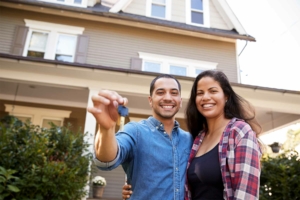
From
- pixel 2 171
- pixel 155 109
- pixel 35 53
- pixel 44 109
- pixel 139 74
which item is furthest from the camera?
pixel 35 53

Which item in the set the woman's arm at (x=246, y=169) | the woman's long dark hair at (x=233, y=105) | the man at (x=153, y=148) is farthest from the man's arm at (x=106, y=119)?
the woman's long dark hair at (x=233, y=105)

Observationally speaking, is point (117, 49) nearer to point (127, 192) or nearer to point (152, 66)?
point (152, 66)

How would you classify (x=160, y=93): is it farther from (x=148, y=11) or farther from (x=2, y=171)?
(x=148, y=11)

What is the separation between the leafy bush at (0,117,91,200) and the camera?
421 cm

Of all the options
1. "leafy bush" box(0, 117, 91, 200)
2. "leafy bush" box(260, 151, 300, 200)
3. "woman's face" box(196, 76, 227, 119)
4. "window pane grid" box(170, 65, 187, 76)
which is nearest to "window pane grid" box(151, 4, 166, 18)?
"window pane grid" box(170, 65, 187, 76)

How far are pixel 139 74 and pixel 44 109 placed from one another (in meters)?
3.97

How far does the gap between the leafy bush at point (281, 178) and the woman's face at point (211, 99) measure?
12.2 ft

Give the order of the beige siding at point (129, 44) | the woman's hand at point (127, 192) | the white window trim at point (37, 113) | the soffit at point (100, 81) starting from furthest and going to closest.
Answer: the beige siding at point (129, 44), the white window trim at point (37, 113), the soffit at point (100, 81), the woman's hand at point (127, 192)

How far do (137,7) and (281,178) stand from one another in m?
8.27

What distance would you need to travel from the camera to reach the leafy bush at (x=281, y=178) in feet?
15.1

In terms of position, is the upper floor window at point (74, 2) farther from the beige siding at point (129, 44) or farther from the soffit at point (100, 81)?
the soffit at point (100, 81)

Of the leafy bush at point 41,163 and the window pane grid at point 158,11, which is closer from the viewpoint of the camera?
the leafy bush at point 41,163

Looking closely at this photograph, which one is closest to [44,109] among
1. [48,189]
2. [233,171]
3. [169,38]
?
[48,189]

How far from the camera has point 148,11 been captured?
1034 centimetres
